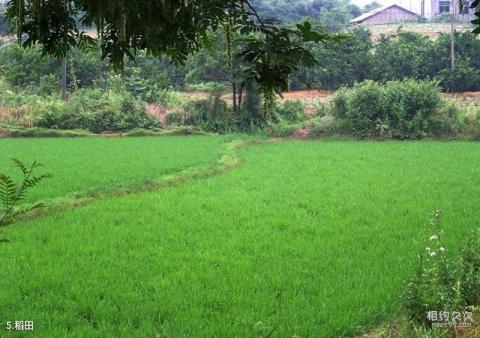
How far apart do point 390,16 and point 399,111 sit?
118 feet

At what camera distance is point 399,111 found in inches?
798

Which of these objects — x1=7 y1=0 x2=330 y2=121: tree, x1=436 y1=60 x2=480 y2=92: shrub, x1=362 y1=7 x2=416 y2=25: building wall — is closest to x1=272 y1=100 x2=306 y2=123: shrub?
x1=436 y1=60 x2=480 y2=92: shrub

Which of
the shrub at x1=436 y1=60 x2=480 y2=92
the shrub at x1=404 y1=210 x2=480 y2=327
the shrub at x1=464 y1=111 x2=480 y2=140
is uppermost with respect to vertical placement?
the shrub at x1=436 y1=60 x2=480 y2=92

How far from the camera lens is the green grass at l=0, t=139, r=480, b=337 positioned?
437cm

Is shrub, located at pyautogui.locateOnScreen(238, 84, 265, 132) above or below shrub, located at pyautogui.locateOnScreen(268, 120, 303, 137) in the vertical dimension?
above

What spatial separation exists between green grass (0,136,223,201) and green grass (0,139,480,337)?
4.64 ft

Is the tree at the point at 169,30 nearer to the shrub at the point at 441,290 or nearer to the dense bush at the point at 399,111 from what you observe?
the shrub at the point at 441,290

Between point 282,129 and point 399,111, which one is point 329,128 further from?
point 399,111

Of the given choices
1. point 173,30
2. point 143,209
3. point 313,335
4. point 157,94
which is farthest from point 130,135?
point 173,30

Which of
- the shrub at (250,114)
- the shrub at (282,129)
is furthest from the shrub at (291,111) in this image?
the shrub at (282,129)

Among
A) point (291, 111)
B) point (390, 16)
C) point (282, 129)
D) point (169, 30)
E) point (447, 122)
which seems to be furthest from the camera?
point (390, 16)

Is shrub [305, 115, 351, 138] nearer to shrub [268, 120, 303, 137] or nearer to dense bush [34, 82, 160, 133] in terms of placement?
shrub [268, 120, 303, 137]

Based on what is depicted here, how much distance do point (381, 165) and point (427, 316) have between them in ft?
33.0

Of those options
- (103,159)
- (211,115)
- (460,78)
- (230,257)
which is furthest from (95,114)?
(460,78)
